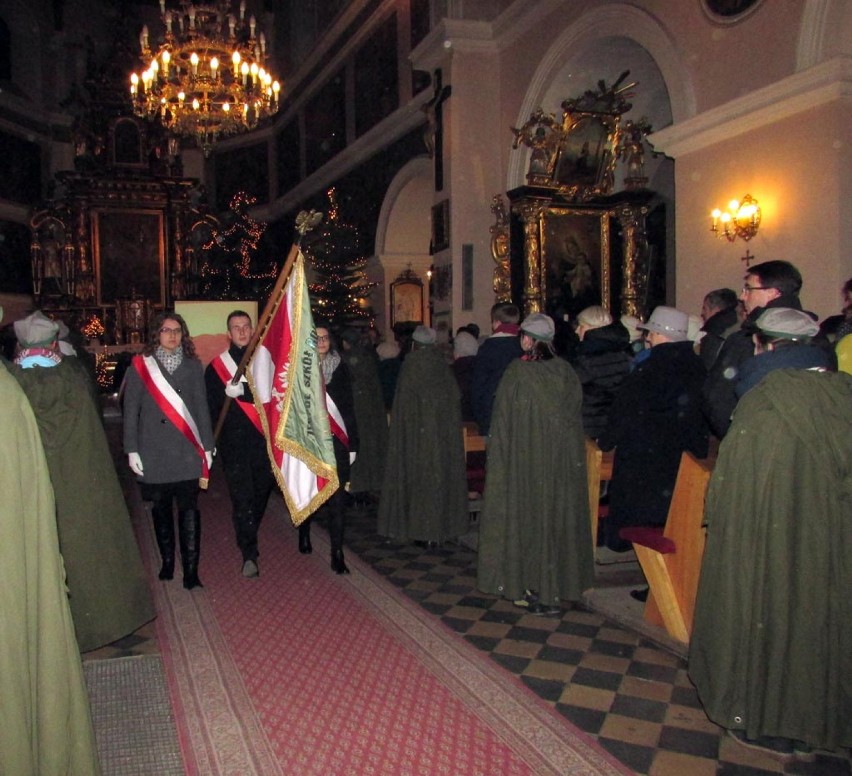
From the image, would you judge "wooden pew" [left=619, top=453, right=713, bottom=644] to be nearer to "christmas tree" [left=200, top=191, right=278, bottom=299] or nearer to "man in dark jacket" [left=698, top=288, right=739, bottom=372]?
"man in dark jacket" [left=698, top=288, right=739, bottom=372]

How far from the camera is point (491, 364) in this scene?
18.3 ft

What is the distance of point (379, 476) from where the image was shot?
7391mm

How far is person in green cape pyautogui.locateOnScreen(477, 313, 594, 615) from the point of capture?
14.0 ft

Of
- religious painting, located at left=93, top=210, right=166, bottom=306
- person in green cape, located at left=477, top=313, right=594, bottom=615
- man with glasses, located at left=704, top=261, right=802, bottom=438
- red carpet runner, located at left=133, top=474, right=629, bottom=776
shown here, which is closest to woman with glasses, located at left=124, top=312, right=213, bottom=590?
red carpet runner, located at left=133, top=474, right=629, bottom=776

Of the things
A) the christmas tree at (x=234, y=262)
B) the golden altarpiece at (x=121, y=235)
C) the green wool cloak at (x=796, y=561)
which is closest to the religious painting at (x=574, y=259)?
the green wool cloak at (x=796, y=561)

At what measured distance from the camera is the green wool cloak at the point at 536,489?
14.0 feet

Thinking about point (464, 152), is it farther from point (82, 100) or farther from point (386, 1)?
point (82, 100)

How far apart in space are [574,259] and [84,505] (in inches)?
343

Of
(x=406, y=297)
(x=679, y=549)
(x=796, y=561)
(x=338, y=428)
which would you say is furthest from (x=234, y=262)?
(x=796, y=561)

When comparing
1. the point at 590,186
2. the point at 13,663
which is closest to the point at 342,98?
the point at 590,186

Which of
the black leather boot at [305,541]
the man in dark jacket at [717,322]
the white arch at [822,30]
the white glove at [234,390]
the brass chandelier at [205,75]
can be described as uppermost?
the brass chandelier at [205,75]

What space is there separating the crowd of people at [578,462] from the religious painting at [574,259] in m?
4.90

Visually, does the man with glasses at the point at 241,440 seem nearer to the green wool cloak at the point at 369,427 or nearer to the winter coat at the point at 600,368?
the winter coat at the point at 600,368

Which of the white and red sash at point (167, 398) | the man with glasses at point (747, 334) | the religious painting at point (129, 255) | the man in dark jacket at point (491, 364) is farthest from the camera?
the religious painting at point (129, 255)
